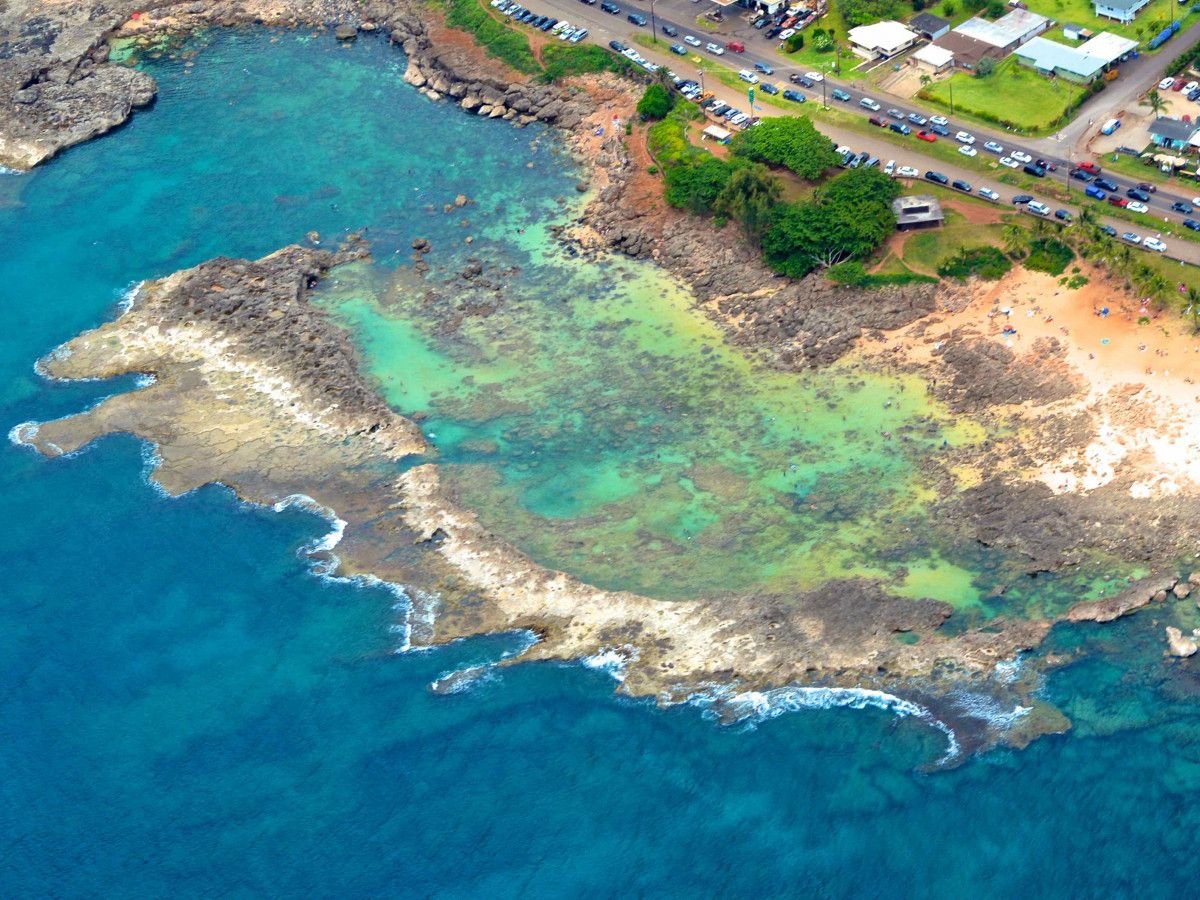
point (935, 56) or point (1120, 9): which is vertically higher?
point (1120, 9)

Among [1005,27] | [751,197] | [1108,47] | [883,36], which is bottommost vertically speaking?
[751,197]

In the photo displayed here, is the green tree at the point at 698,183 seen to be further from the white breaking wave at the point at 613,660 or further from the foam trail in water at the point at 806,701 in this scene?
the foam trail in water at the point at 806,701

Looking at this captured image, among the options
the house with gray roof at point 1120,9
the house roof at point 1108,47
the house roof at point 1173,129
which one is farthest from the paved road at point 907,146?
the house with gray roof at point 1120,9

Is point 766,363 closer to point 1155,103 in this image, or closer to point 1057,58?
point 1155,103

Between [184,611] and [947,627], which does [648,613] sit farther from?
[184,611]

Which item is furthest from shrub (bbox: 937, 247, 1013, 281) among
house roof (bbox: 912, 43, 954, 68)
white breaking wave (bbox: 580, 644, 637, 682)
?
white breaking wave (bbox: 580, 644, 637, 682)

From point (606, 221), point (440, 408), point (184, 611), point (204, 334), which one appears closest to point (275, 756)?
point (184, 611)

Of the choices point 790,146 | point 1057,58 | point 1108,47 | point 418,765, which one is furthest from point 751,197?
point 418,765
